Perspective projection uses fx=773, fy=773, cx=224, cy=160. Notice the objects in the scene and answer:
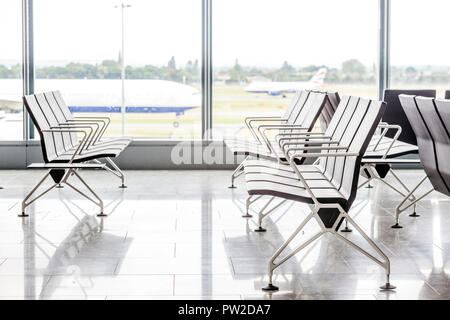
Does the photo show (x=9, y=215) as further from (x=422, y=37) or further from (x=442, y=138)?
(x=422, y=37)

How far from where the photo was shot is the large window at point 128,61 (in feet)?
29.1

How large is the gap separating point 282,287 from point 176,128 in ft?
17.0

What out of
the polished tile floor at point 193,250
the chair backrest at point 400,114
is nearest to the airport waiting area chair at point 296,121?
the polished tile floor at point 193,250

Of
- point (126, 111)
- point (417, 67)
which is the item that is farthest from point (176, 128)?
point (417, 67)

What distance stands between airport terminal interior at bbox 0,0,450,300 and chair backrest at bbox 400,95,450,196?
0.02 metres

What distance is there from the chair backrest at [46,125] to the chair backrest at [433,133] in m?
2.72

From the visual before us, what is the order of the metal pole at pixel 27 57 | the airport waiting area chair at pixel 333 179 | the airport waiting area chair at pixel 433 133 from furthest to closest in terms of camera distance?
1. the metal pole at pixel 27 57
2. the airport waiting area chair at pixel 433 133
3. the airport waiting area chair at pixel 333 179

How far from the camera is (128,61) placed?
29.4 feet

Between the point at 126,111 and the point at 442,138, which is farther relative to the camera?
the point at 126,111

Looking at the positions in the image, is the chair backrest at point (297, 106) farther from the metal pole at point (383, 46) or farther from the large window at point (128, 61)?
the metal pole at point (383, 46)

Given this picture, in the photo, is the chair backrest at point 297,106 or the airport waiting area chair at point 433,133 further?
the chair backrest at point 297,106

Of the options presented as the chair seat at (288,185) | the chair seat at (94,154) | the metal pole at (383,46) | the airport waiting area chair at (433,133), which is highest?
the metal pole at (383,46)

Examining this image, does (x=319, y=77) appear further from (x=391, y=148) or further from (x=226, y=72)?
(x=391, y=148)

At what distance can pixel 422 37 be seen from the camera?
905 centimetres
